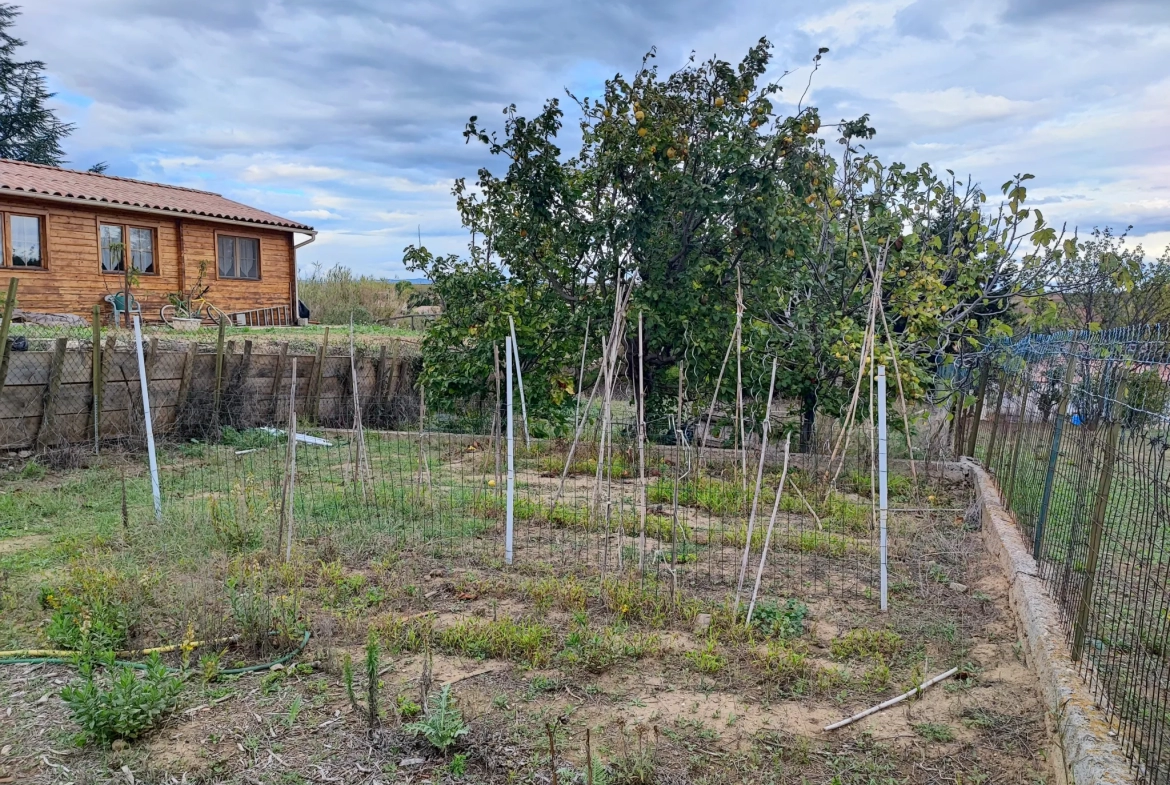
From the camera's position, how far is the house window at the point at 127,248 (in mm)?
13578

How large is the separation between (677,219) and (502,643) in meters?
5.25

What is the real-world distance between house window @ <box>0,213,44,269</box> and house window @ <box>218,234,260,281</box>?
3.19 m

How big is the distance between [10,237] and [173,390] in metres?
6.56

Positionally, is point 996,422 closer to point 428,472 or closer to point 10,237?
point 428,472

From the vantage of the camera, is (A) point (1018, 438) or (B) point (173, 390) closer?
(A) point (1018, 438)

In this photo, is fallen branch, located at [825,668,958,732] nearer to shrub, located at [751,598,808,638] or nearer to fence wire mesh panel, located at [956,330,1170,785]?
fence wire mesh panel, located at [956,330,1170,785]

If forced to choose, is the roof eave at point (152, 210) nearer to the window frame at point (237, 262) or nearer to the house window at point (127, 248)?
the window frame at point (237, 262)

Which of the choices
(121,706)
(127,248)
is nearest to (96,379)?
(121,706)

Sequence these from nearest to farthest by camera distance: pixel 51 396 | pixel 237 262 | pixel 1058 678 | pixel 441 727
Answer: pixel 441 727 < pixel 1058 678 < pixel 51 396 < pixel 237 262

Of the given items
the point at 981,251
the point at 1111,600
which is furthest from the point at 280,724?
the point at 981,251

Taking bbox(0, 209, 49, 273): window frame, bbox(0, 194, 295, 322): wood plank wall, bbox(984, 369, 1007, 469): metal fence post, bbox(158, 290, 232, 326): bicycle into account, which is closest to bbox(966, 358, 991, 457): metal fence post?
bbox(984, 369, 1007, 469): metal fence post

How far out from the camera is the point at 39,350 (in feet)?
23.6

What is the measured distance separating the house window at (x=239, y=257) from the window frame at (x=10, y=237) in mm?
3134

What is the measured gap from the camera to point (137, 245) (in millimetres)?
14148
